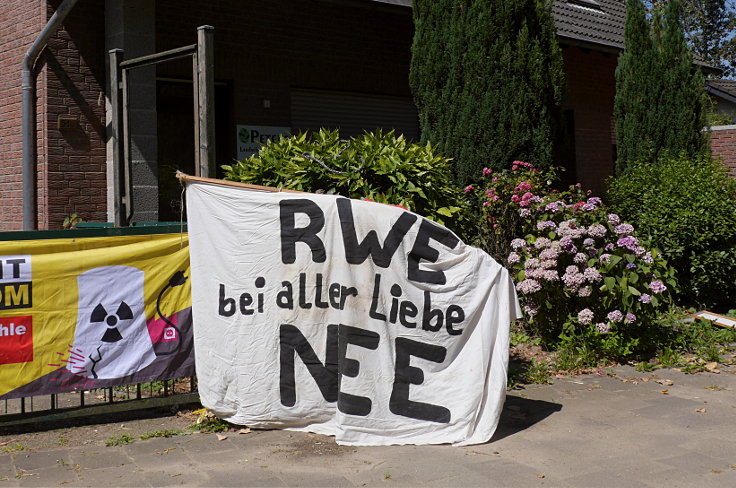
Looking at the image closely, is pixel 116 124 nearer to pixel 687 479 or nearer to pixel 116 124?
pixel 116 124

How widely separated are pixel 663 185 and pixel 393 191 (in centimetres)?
510

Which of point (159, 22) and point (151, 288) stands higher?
point (159, 22)

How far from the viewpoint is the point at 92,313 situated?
5.64 meters

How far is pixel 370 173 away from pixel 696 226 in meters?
5.00

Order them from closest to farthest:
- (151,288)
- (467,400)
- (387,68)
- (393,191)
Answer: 1. (467,400)
2. (151,288)
3. (393,191)
4. (387,68)

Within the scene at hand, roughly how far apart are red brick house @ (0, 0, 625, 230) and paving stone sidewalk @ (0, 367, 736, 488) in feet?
16.0

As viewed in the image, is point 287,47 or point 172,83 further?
point 287,47

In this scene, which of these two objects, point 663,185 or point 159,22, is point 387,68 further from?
point 663,185

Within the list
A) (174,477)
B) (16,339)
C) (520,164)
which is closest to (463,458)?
(174,477)

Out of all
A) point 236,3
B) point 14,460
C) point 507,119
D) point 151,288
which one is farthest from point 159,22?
point 14,460

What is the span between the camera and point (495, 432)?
18.1 ft

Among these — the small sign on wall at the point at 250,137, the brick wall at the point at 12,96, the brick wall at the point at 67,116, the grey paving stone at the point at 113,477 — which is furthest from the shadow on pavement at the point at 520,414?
the brick wall at the point at 12,96

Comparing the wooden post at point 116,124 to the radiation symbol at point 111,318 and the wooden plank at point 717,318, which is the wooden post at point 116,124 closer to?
the radiation symbol at point 111,318

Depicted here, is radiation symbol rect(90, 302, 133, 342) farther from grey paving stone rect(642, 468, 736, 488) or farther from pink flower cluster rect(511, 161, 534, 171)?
pink flower cluster rect(511, 161, 534, 171)
